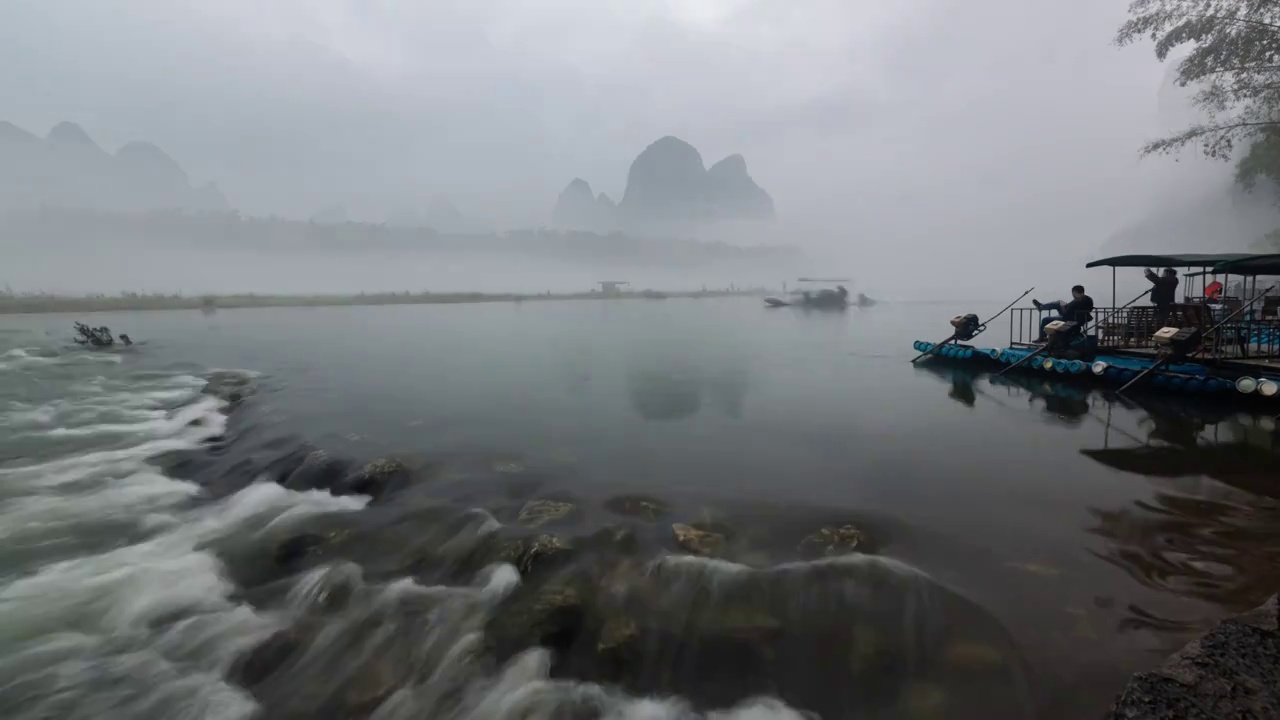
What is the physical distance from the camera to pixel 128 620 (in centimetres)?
728

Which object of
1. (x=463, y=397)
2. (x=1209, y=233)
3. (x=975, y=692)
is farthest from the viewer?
(x=1209, y=233)

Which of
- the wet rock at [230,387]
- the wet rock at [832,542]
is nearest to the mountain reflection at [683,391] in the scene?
the wet rock at [832,542]

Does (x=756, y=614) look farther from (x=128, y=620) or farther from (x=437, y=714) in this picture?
(x=128, y=620)

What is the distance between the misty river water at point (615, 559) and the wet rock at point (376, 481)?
7 centimetres

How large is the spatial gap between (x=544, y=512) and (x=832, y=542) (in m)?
4.61

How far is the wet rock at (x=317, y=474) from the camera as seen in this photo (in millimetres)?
11172

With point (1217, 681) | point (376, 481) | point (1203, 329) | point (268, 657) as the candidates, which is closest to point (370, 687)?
point (268, 657)

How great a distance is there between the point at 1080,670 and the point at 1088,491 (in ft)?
21.2

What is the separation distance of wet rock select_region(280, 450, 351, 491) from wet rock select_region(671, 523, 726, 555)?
22.6ft

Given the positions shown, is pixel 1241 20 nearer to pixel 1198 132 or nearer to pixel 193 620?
pixel 1198 132

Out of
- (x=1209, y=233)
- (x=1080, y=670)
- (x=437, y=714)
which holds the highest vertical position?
(x=1209, y=233)

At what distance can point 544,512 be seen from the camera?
9.67 meters

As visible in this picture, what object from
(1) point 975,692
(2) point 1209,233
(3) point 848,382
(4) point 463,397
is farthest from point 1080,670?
(2) point 1209,233

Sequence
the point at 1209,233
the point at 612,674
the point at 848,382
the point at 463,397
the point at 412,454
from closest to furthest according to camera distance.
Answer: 1. the point at 612,674
2. the point at 412,454
3. the point at 463,397
4. the point at 848,382
5. the point at 1209,233
